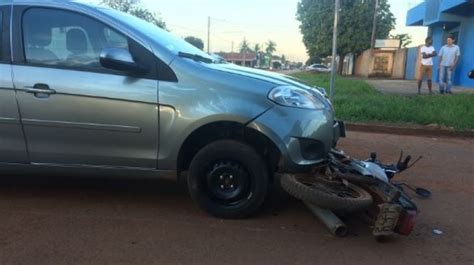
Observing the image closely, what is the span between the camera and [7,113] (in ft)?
13.7

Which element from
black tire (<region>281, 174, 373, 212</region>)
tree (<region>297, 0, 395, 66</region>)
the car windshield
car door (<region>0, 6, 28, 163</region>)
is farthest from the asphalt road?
tree (<region>297, 0, 395, 66</region>)

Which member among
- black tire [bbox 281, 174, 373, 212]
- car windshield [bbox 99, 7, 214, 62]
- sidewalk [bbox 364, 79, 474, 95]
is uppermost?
car windshield [bbox 99, 7, 214, 62]

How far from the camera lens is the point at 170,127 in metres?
4.08

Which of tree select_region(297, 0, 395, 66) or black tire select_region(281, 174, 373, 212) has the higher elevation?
tree select_region(297, 0, 395, 66)

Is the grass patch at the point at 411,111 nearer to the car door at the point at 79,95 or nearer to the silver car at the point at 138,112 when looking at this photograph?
the silver car at the point at 138,112

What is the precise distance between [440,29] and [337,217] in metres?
26.7

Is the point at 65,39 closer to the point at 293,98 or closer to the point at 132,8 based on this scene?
the point at 293,98

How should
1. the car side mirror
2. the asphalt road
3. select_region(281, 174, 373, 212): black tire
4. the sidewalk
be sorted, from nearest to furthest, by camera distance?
1. the asphalt road
2. select_region(281, 174, 373, 212): black tire
3. the car side mirror
4. the sidewalk

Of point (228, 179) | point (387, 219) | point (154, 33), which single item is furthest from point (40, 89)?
point (387, 219)

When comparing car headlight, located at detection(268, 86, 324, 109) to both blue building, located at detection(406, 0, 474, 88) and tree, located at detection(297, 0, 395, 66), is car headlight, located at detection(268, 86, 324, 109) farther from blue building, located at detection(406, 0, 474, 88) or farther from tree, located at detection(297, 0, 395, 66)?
tree, located at detection(297, 0, 395, 66)

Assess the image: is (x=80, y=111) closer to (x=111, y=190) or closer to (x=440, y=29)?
(x=111, y=190)

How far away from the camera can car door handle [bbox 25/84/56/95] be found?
410 centimetres

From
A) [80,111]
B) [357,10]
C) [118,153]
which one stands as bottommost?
[118,153]

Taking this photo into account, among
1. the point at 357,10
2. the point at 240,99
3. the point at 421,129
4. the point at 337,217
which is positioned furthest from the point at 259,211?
the point at 357,10
